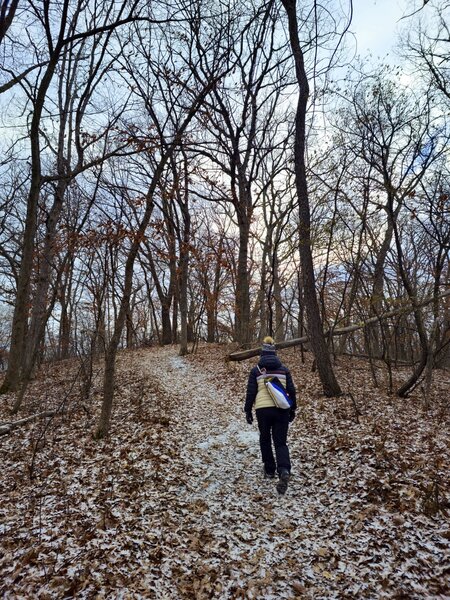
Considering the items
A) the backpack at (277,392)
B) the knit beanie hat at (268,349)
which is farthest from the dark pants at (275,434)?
the knit beanie hat at (268,349)

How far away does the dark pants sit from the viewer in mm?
5184

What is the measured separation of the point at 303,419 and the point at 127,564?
5.04 meters

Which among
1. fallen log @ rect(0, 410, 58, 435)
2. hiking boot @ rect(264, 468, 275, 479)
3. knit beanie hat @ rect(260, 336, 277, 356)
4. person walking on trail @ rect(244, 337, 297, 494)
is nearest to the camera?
person walking on trail @ rect(244, 337, 297, 494)

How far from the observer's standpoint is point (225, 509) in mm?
4719

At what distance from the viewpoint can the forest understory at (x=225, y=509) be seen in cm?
340

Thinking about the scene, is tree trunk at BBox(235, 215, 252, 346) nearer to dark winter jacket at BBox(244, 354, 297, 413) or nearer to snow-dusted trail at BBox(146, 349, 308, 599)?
snow-dusted trail at BBox(146, 349, 308, 599)

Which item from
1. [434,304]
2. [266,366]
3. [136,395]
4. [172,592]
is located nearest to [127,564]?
[172,592]

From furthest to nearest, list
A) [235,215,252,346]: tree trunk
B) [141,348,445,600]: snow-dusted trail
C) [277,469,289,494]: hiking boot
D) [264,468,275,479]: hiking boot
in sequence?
1. [235,215,252,346]: tree trunk
2. [264,468,275,479]: hiking boot
3. [277,469,289,494]: hiking boot
4. [141,348,445,600]: snow-dusted trail

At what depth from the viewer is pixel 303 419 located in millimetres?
7773

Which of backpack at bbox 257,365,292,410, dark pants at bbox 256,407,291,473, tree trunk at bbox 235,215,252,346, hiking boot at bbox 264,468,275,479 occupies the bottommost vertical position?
hiking boot at bbox 264,468,275,479

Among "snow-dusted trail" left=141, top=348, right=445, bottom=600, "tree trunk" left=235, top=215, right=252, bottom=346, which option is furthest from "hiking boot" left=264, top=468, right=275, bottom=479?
"tree trunk" left=235, top=215, right=252, bottom=346

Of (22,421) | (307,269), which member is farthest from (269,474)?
(22,421)

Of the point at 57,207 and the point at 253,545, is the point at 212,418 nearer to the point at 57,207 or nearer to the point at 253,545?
the point at 253,545

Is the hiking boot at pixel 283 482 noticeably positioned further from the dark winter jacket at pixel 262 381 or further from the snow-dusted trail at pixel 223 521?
the dark winter jacket at pixel 262 381
